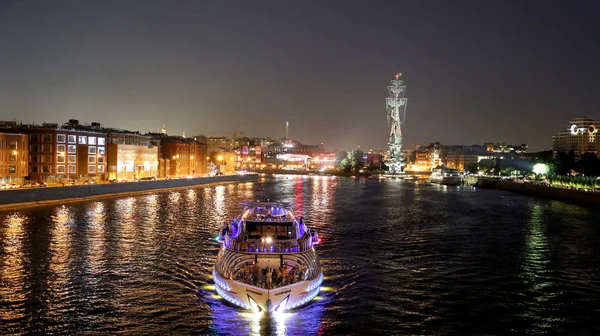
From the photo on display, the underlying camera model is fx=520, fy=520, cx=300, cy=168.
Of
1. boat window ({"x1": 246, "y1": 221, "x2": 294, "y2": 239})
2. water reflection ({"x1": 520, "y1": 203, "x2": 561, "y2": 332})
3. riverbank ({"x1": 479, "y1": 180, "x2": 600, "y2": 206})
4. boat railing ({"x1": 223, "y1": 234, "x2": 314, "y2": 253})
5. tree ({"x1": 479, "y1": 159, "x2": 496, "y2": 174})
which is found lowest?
water reflection ({"x1": 520, "y1": 203, "x2": 561, "y2": 332})

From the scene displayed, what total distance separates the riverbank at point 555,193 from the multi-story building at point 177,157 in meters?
58.6

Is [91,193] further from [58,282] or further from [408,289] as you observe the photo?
[408,289]

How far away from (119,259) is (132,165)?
179 feet

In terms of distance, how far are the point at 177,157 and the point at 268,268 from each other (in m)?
83.3

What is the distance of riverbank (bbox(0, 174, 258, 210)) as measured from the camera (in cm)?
4250

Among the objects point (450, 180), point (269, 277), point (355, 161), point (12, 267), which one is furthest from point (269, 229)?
point (355, 161)

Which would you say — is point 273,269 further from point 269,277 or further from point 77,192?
point 77,192

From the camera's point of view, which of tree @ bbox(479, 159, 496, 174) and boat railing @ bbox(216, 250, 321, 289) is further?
tree @ bbox(479, 159, 496, 174)

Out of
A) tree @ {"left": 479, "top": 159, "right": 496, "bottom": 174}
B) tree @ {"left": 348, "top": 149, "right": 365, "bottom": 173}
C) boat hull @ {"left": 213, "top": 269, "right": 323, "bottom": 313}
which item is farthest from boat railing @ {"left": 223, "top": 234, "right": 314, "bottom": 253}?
tree @ {"left": 348, "top": 149, "right": 365, "bottom": 173}

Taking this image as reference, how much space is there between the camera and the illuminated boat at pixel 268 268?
15.2 metres

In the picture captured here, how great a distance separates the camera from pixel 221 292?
1700 centimetres

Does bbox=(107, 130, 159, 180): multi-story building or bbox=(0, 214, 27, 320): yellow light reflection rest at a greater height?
bbox=(107, 130, 159, 180): multi-story building

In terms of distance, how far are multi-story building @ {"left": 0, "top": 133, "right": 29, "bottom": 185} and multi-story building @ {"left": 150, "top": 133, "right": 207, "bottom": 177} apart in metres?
35.0

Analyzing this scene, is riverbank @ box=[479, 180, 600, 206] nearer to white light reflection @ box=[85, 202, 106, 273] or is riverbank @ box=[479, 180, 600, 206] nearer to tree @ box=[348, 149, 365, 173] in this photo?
white light reflection @ box=[85, 202, 106, 273]
